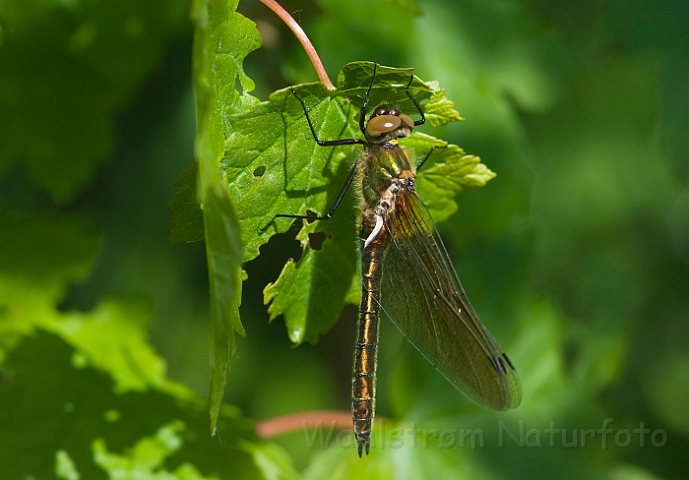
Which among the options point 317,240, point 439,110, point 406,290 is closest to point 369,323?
point 406,290

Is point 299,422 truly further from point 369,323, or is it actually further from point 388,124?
point 388,124

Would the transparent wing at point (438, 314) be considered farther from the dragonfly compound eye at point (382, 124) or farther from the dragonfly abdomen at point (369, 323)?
the dragonfly compound eye at point (382, 124)

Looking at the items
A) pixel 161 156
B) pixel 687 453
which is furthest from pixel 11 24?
pixel 687 453

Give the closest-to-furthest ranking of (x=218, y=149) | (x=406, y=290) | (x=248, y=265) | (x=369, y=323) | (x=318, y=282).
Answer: (x=218, y=149) < (x=318, y=282) < (x=369, y=323) < (x=406, y=290) < (x=248, y=265)

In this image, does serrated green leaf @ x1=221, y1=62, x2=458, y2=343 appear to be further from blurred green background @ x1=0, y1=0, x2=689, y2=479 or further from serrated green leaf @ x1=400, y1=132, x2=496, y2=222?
blurred green background @ x1=0, y1=0, x2=689, y2=479

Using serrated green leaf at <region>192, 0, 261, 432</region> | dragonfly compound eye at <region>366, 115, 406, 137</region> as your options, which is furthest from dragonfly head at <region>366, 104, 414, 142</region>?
serrated green leaf at <region>192, 0, 261, 432</region>

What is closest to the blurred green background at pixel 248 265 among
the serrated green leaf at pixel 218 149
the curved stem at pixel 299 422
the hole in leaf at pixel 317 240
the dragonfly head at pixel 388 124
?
the curved stem at pixel 299 422
